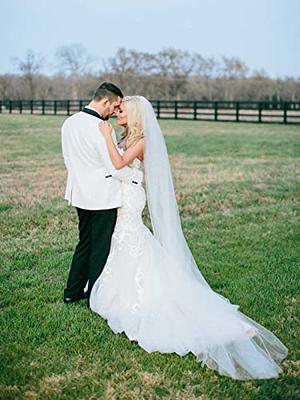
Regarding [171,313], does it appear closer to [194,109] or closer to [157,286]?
[157,286]

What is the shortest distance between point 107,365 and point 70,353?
0.34 m

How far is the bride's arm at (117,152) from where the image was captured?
187 inches

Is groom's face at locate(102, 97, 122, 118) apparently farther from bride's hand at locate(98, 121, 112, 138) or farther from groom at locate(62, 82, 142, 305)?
bride's hand at locate(98, 121, 112, 138)

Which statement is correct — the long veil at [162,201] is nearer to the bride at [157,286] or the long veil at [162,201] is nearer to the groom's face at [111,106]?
the bride at [157,286]

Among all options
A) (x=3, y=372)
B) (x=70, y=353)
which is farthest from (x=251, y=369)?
(x=3, y=372)

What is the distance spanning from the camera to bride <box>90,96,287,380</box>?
4.25 m

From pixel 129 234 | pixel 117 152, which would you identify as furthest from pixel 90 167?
pixel 129 234

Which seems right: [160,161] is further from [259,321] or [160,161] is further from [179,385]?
[179,385]

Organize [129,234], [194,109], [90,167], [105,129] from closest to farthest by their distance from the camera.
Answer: [105,129], [90,167], [129,234], [194,109]

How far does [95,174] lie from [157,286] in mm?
1032

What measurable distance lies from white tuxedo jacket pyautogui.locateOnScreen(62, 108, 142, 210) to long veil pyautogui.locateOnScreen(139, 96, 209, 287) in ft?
0.67

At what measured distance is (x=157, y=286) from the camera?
477cm

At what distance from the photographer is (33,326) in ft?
15.4

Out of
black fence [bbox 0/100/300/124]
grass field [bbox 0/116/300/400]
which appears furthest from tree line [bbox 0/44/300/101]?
grass field [bbox 0/116/300/400]
